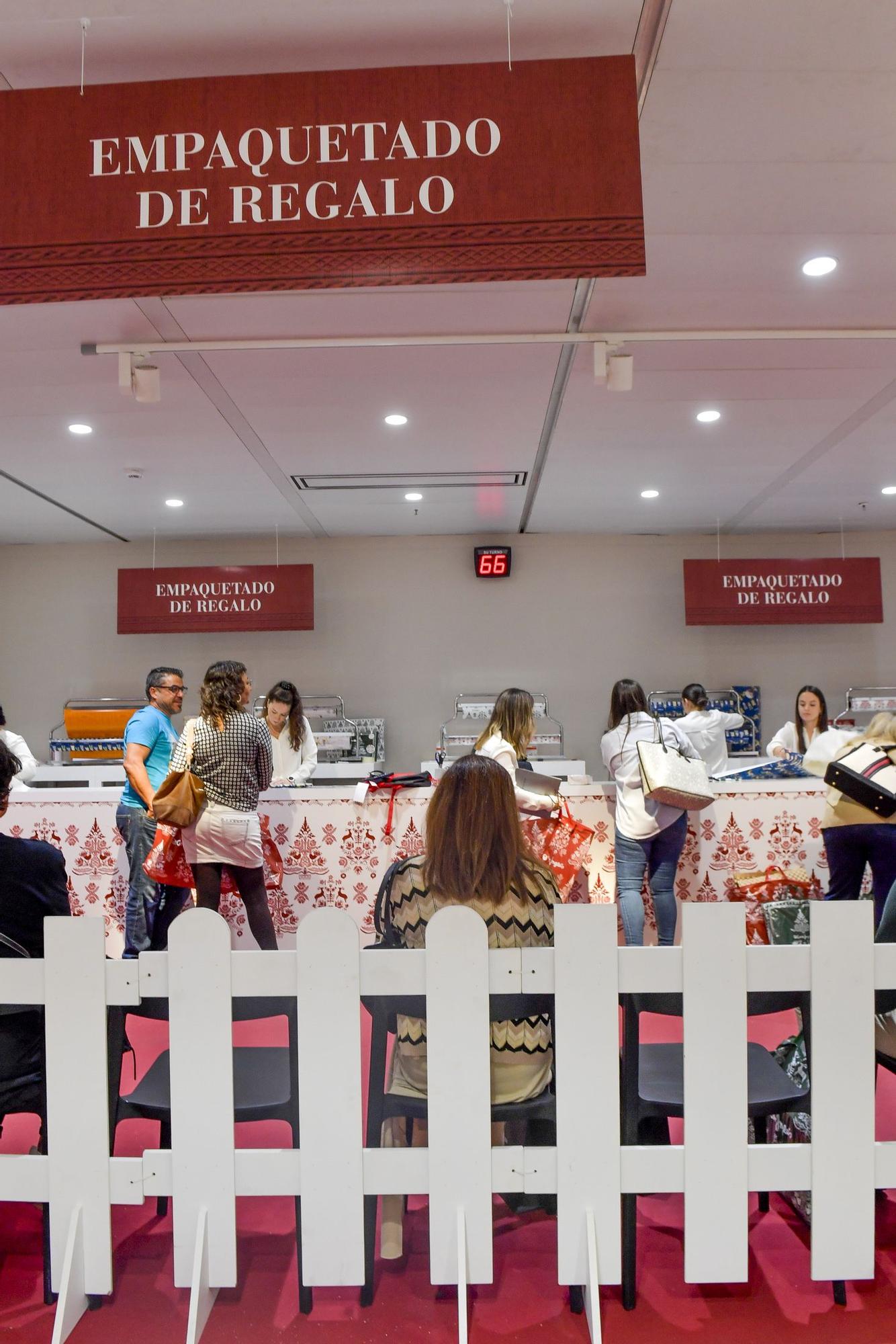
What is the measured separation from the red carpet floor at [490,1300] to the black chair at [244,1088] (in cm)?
12

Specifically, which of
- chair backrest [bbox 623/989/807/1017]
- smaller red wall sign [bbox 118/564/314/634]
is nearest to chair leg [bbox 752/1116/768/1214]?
chair backrest [bbox 623/989/807/1017]

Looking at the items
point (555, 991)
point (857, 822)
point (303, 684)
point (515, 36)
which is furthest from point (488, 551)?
point (555, 991)

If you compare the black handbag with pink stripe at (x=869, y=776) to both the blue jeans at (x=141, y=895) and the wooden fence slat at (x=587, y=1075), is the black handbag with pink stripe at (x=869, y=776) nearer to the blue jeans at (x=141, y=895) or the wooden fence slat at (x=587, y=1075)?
the wooden fence slat at (x=587, y=1075)

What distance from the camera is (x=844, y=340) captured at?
476 centimetres

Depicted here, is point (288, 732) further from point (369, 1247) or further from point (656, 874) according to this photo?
point (369, 1247)

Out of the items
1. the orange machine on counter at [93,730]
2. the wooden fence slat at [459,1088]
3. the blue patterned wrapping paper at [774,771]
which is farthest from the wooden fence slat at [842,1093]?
the orange machine on counter at [93,730]

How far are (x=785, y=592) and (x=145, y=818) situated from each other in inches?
221

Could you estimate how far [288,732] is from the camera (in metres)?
6.97

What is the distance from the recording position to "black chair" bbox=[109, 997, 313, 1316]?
190 cm

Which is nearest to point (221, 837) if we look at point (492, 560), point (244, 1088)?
point (244, 1088)

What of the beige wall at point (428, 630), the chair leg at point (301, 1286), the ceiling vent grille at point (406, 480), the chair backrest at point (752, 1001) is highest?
the ceiling vent grille at point (406, 480)

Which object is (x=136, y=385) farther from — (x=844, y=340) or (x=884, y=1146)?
(x=884, y=1146)

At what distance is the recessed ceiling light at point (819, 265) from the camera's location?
3.90m

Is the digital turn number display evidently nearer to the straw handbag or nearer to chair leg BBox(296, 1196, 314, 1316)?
the straw handbag
